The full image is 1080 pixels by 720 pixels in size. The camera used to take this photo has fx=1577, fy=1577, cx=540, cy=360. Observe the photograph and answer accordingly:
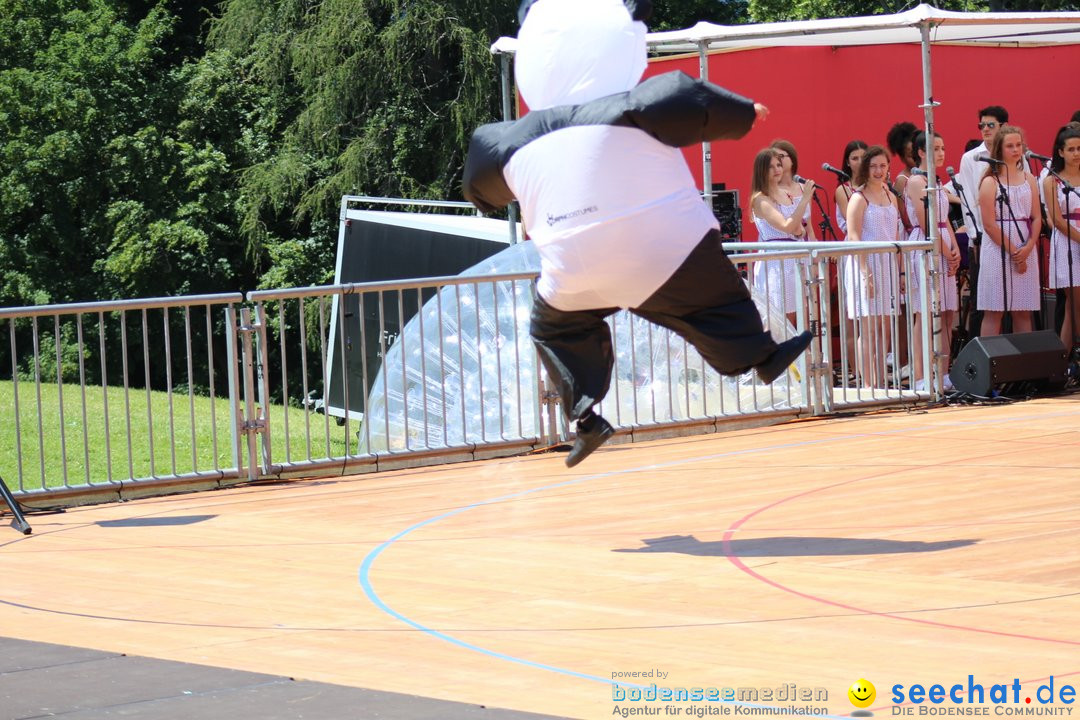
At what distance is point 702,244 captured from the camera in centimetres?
642

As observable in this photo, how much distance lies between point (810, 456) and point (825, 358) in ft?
6.91

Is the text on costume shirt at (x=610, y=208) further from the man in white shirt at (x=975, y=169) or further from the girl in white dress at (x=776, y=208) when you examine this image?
the man in white shirt at (x=975, y=169)

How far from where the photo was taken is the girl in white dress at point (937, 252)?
11625 mm

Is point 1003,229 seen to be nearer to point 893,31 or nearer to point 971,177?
point 971,177

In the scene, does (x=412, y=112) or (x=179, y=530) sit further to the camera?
(x=412, y=112)

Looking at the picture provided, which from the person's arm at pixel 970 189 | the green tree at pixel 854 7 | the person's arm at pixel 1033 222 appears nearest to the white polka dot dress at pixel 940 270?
the person's arm at pixel 970 189

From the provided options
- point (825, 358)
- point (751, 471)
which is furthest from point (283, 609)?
point (825, 358)

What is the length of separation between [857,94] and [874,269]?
4.96 m

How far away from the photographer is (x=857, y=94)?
1584 cm

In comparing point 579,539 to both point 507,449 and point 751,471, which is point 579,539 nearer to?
point 751,471

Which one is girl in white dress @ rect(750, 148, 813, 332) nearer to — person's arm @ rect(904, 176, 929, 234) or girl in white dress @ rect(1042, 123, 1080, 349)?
person's arm @ rect(904, 176, 929, 234)

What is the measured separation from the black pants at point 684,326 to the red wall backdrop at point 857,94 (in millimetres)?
8975

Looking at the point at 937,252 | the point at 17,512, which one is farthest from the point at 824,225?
the point at 17,512

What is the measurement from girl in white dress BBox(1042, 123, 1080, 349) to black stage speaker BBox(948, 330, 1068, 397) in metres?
0.63
